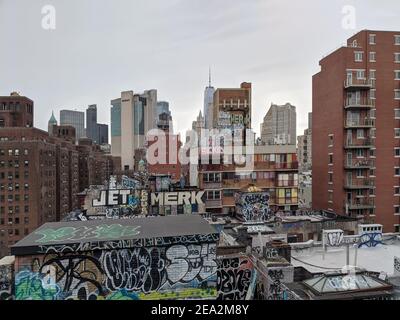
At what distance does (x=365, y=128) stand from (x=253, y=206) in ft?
32.5

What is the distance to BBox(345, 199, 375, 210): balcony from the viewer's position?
2408cm

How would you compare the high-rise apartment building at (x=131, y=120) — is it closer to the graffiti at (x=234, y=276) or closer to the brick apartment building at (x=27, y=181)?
the brick apartment building at (x=27, y=181)

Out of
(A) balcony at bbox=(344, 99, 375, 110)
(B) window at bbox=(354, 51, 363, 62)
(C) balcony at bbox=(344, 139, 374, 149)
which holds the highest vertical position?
(B) window at bbox=(354, 51, 363, 62)

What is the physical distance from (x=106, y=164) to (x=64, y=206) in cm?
2950

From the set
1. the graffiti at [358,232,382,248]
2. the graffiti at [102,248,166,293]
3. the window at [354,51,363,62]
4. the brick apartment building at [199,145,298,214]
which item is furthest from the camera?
the brick apartment building at [199,145,298,214]

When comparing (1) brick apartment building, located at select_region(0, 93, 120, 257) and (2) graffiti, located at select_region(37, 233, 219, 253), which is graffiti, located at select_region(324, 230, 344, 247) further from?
(1) brick apartment building, located at select_region(0, 93, 120, 257)

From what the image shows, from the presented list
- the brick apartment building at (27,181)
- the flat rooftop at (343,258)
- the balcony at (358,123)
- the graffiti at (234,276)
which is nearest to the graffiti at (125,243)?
the graffiti at (234,276)

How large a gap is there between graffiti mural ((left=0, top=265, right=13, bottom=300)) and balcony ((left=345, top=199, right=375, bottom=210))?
73.5 feet

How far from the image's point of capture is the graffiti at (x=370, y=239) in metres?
12.7

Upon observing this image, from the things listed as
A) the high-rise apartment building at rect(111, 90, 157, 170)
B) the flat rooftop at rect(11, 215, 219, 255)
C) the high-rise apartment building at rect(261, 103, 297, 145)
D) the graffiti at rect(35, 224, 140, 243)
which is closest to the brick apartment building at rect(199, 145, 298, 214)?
the flat rooftop at rect(11, 215, 219, 255)

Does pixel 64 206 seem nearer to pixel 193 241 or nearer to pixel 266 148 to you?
pixel 266 148

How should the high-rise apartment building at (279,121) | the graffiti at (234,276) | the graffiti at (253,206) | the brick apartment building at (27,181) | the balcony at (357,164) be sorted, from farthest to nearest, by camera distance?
1. the high-rise apartment building at (279,121)
2. the brick apartment building at (27,181)
3. the balcony at (357,164)
4. the graffiti at (253,206)
5. the graffiti at (234,276)

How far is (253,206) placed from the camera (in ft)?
73.8
